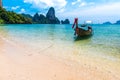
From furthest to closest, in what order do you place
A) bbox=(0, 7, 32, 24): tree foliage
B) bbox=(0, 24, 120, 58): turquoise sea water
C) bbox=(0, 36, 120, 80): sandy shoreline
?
bbox=(0, 7, 32, 24): tree foliage
bbox=(0, 24, 120, 58): turquoise sea water
bbox=(0, 36, 120, 80): sandy shoreline

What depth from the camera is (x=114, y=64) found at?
10.0m

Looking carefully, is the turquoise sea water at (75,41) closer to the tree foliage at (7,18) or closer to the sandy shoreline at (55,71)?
the sandy shoreline at (55,71)

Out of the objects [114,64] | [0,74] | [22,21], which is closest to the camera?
[0,74]

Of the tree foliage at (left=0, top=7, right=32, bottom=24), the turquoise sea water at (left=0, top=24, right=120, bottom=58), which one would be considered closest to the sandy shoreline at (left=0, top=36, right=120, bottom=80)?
the turquoise sea water at (left=0, top=24, right=120, bottom=58)

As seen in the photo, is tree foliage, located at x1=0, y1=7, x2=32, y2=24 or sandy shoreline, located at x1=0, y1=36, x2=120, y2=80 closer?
sandy shoreline, located at x1=0, y1=36, x2=120, y2=80

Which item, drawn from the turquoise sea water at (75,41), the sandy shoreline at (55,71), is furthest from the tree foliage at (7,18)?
the sandy shoreline at (55,71)

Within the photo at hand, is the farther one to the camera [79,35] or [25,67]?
[79,35]

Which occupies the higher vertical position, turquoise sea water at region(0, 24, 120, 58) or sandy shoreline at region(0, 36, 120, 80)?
sandy shoreline at region(0, 36, 120, 80)

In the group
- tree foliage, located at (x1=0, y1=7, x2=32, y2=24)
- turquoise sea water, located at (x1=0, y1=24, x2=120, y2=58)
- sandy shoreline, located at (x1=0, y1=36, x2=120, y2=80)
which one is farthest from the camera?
tree foliage, located at (x1=0, y1=7, x2=32, y2=24)

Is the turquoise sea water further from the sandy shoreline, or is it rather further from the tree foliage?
the tree foliage

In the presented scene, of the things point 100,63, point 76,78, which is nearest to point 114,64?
point 100,63

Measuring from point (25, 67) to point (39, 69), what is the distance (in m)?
0.59

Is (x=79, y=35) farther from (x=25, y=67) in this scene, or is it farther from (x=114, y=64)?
(x=25, y=67)

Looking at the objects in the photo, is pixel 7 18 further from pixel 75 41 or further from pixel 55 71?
pixel 55 71
